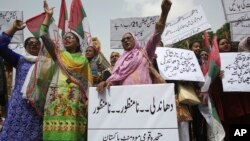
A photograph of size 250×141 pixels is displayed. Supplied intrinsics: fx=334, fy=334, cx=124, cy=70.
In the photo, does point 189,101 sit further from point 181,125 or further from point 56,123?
point 56,123

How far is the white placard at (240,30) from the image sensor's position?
561 centimetres

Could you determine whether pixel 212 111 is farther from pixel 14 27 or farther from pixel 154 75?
pixel 14 27

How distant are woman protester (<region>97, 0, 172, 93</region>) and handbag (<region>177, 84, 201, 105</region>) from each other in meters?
0.66

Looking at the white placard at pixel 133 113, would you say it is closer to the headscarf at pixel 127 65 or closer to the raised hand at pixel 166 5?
the headscarf at pixel 127 65

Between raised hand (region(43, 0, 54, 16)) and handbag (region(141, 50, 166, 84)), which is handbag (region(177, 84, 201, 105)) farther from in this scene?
raised hand (region(43, 0, 54, 16))

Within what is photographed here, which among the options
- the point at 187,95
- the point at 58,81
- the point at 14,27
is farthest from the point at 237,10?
the point at 14,27

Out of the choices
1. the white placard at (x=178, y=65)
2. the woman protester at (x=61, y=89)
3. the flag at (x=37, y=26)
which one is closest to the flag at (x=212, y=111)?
the white placard at (x=178, y=65)

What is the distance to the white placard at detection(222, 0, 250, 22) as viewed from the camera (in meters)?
5.72

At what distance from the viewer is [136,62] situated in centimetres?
362

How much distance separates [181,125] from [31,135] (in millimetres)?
1780

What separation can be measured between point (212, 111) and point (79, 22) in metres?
2.50

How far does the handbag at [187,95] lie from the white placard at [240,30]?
6.28 ft

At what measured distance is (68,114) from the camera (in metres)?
3.55

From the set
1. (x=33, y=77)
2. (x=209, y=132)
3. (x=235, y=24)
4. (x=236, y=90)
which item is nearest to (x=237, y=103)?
(x=236, y=90)
